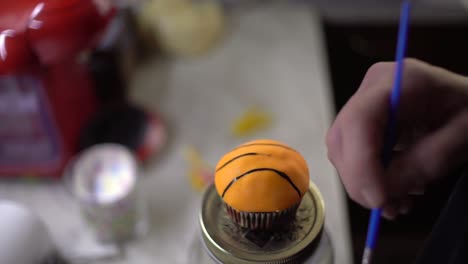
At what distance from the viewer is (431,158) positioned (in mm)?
256

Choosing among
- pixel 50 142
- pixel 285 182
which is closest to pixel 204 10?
pixel 50 142

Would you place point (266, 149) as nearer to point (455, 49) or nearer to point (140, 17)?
point (455, 49)

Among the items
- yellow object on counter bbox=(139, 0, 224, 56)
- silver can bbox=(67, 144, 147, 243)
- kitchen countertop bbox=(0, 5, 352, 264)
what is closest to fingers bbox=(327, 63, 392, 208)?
kitchen countertop bbox=(0, 5, 352, 264)

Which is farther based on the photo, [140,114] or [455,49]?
[140,114]

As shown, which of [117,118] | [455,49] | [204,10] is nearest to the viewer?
[455,49]

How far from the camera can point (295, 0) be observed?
871 mm

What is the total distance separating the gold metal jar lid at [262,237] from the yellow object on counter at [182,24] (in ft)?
1.54

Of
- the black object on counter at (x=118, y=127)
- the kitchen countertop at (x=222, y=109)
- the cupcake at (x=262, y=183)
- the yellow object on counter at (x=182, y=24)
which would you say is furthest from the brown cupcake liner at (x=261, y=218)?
the yellow object on counter at (x=182, y=24)

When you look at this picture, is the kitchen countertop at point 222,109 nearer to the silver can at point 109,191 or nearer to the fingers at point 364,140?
the silver can at point 109,191

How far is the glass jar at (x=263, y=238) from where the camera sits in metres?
0.33

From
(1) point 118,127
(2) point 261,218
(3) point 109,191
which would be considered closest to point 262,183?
(2) point 261,218

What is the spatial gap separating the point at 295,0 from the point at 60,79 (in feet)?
1.46

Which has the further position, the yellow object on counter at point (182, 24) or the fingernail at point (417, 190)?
the yellow object on counter at point (182, 24)

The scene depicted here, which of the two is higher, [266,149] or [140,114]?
[266,149]
